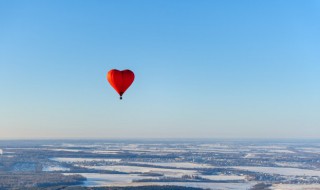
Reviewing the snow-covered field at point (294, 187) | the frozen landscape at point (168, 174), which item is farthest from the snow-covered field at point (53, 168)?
the snow-covered field at point (294, 187)

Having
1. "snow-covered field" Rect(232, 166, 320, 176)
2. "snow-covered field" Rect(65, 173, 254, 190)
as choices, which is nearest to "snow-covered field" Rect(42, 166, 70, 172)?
"snow-covered field" Rect(65, 173, 254, 190)

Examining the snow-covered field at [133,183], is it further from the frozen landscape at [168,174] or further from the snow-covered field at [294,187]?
the snow-covered field at [294,187]

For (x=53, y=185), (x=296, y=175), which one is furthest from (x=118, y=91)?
(x=296, y=175)

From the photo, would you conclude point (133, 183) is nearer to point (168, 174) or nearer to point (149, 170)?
point (168, 174)

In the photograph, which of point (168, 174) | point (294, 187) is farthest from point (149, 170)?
point (294, 187)

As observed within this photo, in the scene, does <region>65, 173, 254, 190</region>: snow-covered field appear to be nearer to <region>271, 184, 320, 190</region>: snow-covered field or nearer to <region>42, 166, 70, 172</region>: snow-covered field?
<region>271, 184, 320, 190</region>: snow-covered field

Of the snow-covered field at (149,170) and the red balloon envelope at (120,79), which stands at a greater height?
the red balloon envelope at (120,79)

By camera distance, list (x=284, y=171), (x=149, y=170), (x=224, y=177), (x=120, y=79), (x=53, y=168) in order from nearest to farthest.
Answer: (x=120, y=79)
(x=224, y=177)
(x=149, y=170)
(x=284, y=171)
(x=53, y=168)

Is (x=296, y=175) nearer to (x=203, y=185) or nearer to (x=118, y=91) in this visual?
(x=203, y=185)
